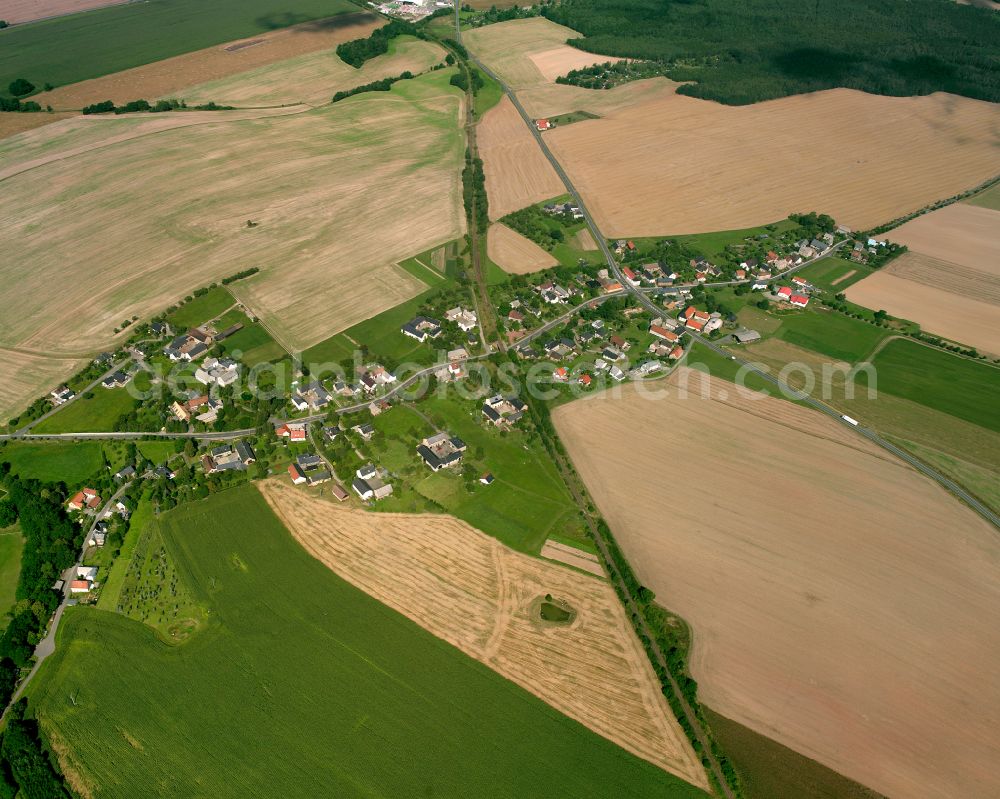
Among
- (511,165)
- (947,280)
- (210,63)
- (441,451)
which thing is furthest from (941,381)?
(210,63)

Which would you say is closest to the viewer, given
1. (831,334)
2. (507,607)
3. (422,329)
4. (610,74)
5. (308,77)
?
(507,607)

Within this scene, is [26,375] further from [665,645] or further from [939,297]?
[939,297]

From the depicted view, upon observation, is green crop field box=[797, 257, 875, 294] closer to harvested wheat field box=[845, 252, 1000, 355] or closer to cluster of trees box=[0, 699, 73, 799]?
harvested wheat field box=[845, 252, 1000, 355]

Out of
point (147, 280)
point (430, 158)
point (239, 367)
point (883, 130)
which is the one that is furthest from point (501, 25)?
point (239, 367)

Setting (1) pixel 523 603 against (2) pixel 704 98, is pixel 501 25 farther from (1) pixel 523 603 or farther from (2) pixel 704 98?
(1) pixel 523 603

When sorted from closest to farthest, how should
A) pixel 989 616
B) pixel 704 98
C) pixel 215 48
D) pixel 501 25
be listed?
pixel 989 616 → pixel 704 98 → pixel 215 48 → pixel 501 25

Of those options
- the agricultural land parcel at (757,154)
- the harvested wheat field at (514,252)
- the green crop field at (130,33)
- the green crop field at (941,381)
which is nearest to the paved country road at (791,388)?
the agricultural land parcel at (757,154)
